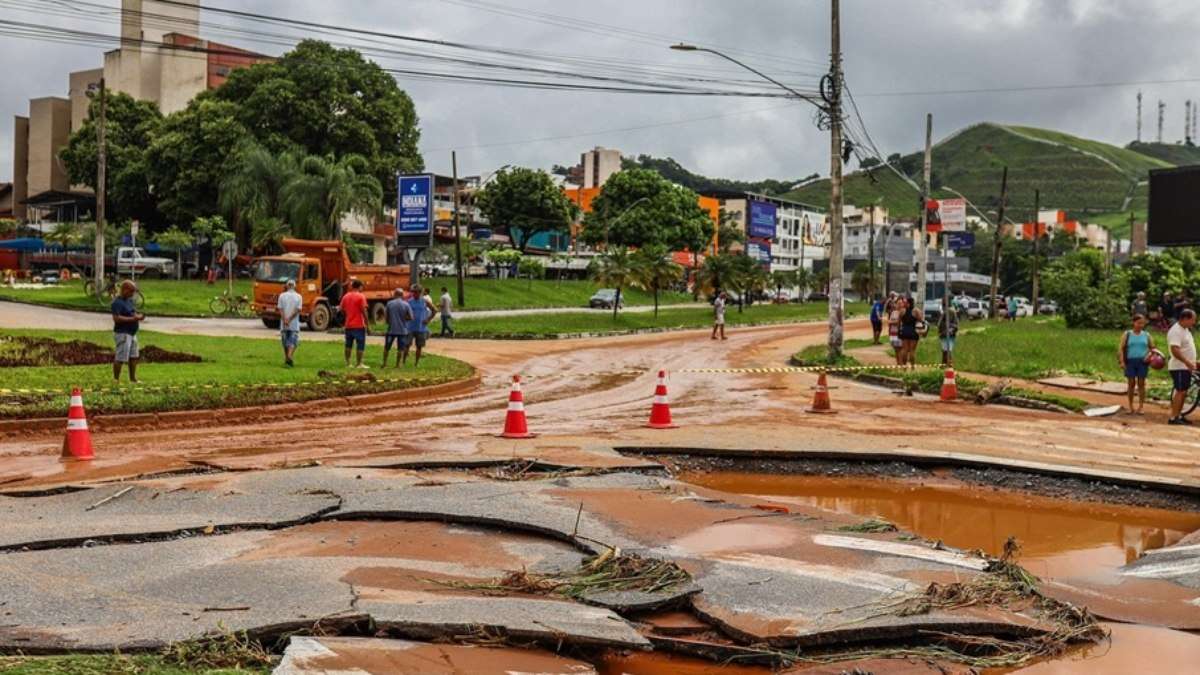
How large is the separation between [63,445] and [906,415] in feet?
40.5

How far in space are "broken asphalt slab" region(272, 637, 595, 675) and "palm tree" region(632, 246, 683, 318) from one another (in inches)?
1810

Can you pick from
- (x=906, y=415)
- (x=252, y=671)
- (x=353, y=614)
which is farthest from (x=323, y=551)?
(x=906, y=415)

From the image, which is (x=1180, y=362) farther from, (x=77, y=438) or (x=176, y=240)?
(x=176, y=240)

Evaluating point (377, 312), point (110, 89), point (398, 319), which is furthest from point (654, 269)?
point (110, 89)

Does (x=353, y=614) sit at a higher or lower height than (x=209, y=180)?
lower

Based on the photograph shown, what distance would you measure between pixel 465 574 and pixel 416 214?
3439cm

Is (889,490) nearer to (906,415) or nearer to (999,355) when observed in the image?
(906,415)

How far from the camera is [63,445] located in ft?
39.3

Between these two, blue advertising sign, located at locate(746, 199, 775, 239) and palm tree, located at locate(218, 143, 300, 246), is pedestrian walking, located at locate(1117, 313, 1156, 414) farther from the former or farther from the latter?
A: blue advertising sign, located at locate(746, 199, 775, 239)

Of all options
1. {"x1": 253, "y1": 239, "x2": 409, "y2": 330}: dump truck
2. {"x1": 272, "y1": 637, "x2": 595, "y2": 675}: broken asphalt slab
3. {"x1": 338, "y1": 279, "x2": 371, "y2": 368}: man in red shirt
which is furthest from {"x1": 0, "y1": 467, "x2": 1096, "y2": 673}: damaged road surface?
{"x1": 253, "y1": 239, "x2": 409, "y2": 330}: dump truck

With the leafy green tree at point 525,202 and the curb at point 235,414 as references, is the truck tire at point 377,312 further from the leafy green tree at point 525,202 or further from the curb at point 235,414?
the leafy green tree at point 525,202

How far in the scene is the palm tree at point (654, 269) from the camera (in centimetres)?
5106

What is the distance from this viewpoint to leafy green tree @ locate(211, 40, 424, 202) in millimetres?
61625

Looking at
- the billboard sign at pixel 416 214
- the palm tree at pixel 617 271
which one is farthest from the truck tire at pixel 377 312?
the palm tree at pixel 617 271
